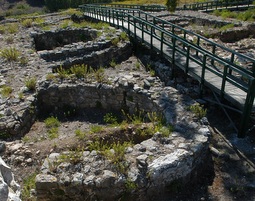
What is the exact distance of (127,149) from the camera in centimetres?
593

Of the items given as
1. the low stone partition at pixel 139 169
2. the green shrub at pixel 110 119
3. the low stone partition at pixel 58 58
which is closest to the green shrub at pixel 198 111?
the low stone partition at pixel 139 169

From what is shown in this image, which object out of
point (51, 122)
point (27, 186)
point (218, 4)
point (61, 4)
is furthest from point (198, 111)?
point (61, 4)

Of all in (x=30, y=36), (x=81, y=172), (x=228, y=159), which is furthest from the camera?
(x=30, y=36)

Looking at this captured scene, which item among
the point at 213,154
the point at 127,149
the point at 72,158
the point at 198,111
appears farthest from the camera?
the point at 198,111

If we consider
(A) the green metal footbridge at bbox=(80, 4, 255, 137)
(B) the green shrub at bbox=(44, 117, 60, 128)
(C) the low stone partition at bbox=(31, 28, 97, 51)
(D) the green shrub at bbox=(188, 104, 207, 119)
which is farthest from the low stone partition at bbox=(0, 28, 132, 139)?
(D) the green shrub at bbox=(188, 104, 207, 119)

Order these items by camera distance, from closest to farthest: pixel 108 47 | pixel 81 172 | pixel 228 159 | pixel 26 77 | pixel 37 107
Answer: pixel 81 172 → pixel 228 159 → pixel 37 107 → pixel 26 77 → pixel 108 47

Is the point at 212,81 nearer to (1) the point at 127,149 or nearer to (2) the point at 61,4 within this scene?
(1) the point at 127,149

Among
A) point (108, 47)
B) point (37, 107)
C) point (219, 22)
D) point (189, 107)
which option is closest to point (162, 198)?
point (189, 107)

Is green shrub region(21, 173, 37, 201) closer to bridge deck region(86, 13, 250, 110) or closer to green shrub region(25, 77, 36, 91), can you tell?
green shrub region(25, 77, 36, 91)

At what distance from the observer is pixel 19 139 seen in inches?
302

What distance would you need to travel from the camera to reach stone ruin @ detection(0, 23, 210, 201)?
5246 millimetres

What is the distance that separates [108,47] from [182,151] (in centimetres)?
866

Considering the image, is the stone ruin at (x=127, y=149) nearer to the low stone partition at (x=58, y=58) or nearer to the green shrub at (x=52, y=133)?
the low stone partition at (x=58, y=58)

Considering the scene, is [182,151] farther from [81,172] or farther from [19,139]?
[19,139]
